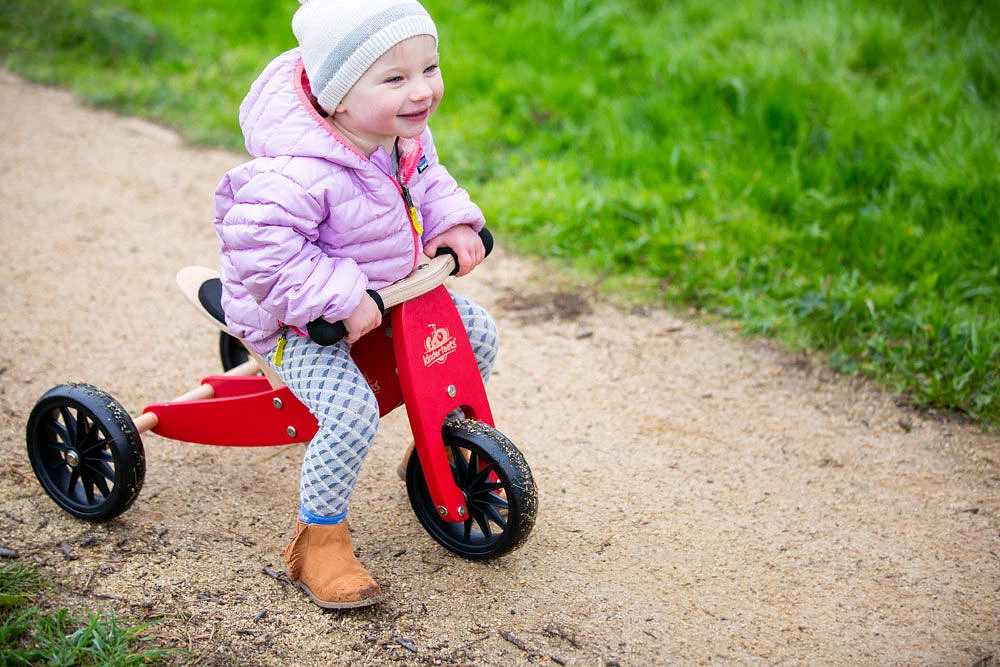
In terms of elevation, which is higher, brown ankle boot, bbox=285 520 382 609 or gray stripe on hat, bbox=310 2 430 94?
gray stripe on hat, bbox=310 2 430 94

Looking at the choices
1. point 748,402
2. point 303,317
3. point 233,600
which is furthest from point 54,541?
point 748,402

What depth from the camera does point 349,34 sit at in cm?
221

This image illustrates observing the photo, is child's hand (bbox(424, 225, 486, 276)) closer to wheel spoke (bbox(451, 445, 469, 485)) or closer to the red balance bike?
the red balance bike

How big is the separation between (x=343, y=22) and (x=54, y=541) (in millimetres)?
1581

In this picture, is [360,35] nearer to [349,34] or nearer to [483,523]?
[349,34]

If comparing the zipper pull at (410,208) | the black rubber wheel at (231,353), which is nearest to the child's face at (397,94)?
the zipper pull at (410,208)

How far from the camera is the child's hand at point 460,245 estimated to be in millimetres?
2605

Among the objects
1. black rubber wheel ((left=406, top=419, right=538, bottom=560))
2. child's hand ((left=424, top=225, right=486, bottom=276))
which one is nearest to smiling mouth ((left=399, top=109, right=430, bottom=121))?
child's hand ((left=424, top=225, right=486, bottom=276))

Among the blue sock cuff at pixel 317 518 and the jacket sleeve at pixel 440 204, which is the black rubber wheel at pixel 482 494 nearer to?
the blue sock cuff at pixel 317 518

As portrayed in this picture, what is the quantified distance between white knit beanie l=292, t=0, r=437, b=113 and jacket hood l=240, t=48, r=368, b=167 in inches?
3.1

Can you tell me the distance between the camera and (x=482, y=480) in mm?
2594

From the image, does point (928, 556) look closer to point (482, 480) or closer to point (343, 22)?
point (482, 480)

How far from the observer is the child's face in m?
2.26

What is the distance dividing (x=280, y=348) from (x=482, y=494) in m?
0.65
